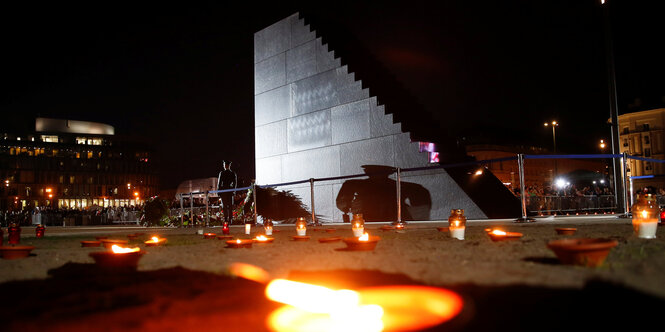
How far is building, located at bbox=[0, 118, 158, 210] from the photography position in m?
102

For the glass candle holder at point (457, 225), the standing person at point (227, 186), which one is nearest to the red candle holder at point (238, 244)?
the glass candle holder at point (457, 225)

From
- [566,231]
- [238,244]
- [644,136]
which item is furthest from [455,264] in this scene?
[644,136]

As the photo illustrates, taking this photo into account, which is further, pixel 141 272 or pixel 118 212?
pixel 118 212

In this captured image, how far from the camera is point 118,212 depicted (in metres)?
41.1

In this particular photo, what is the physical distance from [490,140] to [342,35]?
69.4 m

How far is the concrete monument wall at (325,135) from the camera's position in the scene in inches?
538

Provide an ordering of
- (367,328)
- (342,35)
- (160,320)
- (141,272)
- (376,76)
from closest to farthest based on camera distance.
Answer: (367,328), (160,320), (141,272), (376,76), (342,35)

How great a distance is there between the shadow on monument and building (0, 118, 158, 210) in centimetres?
10327

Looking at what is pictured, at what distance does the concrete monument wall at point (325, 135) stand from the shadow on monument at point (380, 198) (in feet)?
0.10

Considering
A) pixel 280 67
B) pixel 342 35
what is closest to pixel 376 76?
pixel 342 35

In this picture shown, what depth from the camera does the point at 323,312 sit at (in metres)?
2.55

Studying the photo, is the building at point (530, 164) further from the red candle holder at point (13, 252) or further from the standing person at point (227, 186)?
the red candle holder at point (13, 252)

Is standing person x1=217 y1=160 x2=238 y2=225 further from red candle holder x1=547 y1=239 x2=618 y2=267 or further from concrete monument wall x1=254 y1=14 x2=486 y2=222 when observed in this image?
red candle holder x1=547 y1=239 x2=618 y2=267

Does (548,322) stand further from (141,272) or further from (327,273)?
(141,272)
